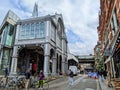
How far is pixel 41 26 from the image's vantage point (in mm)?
26125

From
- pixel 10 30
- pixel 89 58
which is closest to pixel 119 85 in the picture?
pixel 10 30

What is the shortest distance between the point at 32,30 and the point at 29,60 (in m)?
7.83

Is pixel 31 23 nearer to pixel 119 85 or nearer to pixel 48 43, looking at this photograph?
pixel 48 43

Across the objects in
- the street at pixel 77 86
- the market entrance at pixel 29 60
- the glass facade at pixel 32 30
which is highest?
the glass facade at pixel 32 30

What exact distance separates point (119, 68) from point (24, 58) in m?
22.1

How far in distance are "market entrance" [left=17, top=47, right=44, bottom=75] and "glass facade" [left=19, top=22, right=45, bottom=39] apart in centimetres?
382

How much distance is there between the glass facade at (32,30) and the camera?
25.7 metres

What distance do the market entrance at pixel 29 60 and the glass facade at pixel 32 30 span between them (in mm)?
3817

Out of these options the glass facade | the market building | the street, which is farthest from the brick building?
→ the glass facade

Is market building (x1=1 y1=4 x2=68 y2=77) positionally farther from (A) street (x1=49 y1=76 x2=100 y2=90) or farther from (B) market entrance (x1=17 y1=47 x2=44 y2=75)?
(A) street (x1=49 y1=76 x2=100 y2=90)

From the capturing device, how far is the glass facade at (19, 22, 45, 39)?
84.5 feet

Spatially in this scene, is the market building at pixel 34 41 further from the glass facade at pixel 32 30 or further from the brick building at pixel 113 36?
the brick building at pixel 113 36

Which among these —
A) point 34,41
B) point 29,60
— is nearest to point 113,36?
point 34,41

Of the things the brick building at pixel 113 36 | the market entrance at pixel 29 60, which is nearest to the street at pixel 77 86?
the brick building at pixel 113 36
